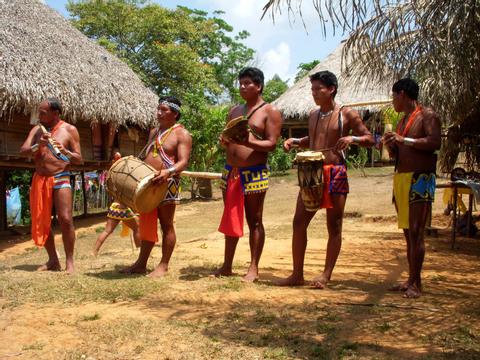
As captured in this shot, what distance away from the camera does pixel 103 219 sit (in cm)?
1400

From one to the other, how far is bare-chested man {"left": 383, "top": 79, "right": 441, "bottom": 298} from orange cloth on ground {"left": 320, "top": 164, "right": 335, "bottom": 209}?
52 cm

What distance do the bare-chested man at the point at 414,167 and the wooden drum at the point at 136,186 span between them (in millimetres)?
1980

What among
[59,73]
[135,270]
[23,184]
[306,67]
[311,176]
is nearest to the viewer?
[311,176]

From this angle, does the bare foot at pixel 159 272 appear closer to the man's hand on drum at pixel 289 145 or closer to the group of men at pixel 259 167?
the group of men at pixel 259 167

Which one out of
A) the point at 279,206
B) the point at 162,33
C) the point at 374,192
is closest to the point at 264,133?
the point at 279,206

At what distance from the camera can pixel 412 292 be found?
4.07 m

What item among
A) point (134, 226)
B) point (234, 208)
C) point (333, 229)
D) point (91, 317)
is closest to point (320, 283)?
point (333, 229)

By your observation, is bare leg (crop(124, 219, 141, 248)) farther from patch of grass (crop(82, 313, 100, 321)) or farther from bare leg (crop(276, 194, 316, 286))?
patch of grass (crop(82, 313, 100, 321))

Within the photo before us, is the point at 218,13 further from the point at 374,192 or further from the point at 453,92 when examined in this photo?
the point at 453,92

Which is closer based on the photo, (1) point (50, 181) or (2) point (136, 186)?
(2) point (136, 186)

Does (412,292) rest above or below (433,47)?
below

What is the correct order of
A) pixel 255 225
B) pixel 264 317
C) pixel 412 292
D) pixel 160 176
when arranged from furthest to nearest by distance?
pixel 255 225, pixel 160 176, pixel 412 292, pixel 264 317

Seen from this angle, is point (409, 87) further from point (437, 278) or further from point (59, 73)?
point (59, 73)

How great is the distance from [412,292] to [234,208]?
63.3 inches
